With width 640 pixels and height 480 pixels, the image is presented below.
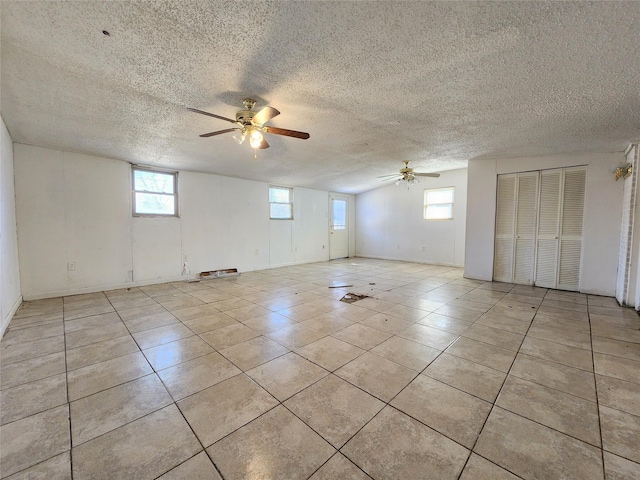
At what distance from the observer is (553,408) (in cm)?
169

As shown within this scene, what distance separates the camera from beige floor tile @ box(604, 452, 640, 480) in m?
1.23

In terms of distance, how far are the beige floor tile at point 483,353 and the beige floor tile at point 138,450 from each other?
2226 mm

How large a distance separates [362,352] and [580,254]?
476 centimetres

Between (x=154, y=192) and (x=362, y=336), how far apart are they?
4995 millimetres

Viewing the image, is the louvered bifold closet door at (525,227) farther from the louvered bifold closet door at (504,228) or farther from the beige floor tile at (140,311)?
the beige floor tile at (140,311)

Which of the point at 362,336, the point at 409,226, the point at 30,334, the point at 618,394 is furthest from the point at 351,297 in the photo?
the point at 409,226

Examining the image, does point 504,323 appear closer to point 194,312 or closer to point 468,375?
point 468,375

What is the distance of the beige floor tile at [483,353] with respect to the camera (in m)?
2.22

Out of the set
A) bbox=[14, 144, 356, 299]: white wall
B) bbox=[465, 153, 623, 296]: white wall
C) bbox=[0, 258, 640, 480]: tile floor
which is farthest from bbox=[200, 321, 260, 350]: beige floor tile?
bbox=[465, 153, 623, 296]: white wall

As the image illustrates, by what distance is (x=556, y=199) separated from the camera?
4.73 meters

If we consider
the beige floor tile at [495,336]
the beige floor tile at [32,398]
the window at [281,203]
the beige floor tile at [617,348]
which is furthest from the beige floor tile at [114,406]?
the window at [281,203]

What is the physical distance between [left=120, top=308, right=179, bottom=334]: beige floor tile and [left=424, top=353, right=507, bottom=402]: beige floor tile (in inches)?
118

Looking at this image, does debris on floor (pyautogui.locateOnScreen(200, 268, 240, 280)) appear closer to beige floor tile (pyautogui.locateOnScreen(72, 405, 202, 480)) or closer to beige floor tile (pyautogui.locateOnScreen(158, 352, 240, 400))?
beige floor tile (pyautogui.locateOnScreen(158, 352, 240, 400))

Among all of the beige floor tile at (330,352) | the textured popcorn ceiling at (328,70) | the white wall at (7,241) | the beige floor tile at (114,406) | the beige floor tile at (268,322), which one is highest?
the textured popcorn ceiling at (328,70)
